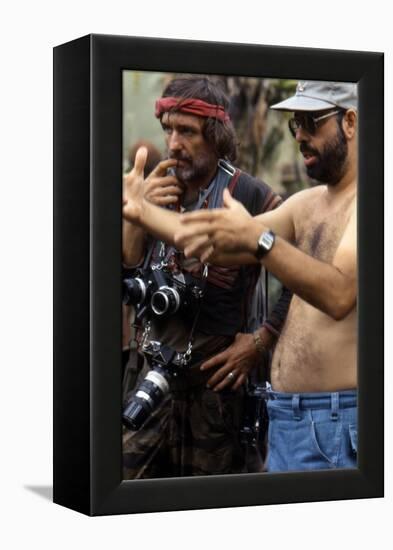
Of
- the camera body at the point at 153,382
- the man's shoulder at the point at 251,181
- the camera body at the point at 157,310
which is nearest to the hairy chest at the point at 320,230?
the man's shoulder at the point at 251,181

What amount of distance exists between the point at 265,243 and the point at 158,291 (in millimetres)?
613

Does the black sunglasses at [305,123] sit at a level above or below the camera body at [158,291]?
above

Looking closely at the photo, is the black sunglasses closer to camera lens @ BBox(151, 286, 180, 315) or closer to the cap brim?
the cap brim

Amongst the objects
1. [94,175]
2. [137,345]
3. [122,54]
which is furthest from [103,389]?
[122,54]

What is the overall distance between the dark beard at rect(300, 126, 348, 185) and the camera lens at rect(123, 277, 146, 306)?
113cm

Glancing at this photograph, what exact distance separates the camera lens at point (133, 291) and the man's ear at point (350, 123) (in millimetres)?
1418

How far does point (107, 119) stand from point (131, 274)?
773mm

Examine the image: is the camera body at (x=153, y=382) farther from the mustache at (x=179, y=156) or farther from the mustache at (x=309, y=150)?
the mustache at (x=309, y=150)

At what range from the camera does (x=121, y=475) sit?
26.4ft

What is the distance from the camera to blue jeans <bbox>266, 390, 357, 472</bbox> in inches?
335

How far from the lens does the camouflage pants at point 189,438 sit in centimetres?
815

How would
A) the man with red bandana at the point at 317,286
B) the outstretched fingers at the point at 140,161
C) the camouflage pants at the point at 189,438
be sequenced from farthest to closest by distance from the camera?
the man with red bandana at the point at 317,286
the camouflage pants at the point at 189,438
the outstretched fingers at the point at 140,161

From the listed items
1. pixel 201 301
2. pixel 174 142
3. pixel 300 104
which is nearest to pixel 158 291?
pixel 201 301

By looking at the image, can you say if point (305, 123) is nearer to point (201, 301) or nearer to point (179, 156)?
point (179, 156)
